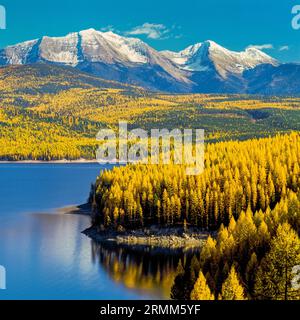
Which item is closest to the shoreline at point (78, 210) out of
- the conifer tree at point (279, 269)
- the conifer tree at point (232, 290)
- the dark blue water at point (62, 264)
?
the dark blue water at point (62, 264)

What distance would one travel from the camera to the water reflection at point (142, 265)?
85688 millimetres

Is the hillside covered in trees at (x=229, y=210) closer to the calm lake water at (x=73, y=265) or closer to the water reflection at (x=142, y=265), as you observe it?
the water reflection at (x=142, y=265)

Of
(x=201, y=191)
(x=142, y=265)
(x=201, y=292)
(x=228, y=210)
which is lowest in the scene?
(x=142, y=265)

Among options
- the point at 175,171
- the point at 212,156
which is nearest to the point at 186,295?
the point at 175,171

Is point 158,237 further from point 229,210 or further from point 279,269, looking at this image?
point 279,269

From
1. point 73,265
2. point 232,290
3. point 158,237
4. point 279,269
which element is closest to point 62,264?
point 73,265

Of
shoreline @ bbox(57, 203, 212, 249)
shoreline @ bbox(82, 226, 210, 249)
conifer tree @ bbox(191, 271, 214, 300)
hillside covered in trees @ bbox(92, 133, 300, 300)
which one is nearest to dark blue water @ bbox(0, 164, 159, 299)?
shoreline @ bbox(57, 203, 212, 249)

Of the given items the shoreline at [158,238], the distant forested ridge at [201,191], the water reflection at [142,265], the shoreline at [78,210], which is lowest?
the water reflection at [142,265]

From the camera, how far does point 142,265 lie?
97688 mm

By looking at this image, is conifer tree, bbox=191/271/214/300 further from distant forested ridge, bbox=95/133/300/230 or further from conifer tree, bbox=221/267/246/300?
distant forested ridge, bbox=95/133/300/230

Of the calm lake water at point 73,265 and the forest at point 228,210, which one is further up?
the forest at point 228,210
